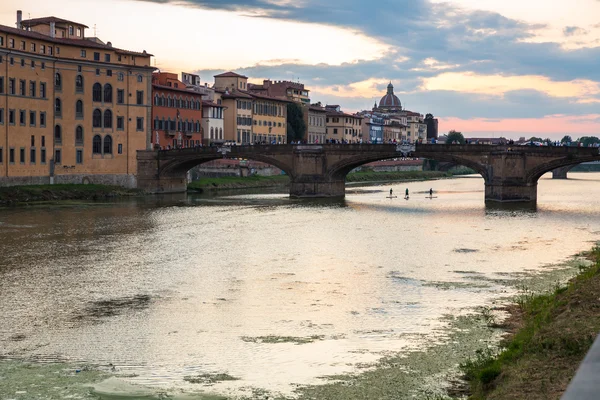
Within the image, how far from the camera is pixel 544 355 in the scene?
15.2 m

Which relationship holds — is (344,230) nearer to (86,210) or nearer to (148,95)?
(86,210)

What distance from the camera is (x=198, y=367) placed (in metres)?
18.5

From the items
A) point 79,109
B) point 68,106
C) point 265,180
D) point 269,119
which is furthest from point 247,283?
point 269,119

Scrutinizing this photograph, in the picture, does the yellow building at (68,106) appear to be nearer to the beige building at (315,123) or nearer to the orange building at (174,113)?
the orange building at (174,113)

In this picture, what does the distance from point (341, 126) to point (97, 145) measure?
83980mm

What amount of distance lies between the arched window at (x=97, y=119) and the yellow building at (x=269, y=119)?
44.4 metres

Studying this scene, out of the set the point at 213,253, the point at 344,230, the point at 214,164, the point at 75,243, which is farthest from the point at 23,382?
the point at 214,164

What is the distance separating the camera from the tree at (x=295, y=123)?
137 m

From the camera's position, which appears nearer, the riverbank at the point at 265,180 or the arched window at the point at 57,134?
the arched window at the point at 57,134

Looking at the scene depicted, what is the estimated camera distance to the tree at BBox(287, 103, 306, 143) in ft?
449

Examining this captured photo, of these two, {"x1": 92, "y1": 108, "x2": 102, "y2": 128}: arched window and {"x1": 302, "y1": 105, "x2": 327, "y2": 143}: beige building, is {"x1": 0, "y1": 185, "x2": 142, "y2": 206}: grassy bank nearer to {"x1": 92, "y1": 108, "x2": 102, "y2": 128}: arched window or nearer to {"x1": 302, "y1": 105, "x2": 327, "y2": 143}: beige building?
{"x1": 92, "y1": 108, "x2": 102, "y2": 128}: arched window

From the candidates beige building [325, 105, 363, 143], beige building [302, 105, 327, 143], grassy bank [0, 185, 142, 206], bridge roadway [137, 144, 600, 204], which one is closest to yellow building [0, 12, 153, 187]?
grassy bank [0, 185, 142, 206]

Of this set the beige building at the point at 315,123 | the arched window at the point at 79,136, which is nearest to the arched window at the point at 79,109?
the arched window at the point at 79,136

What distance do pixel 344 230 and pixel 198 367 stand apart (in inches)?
1282
